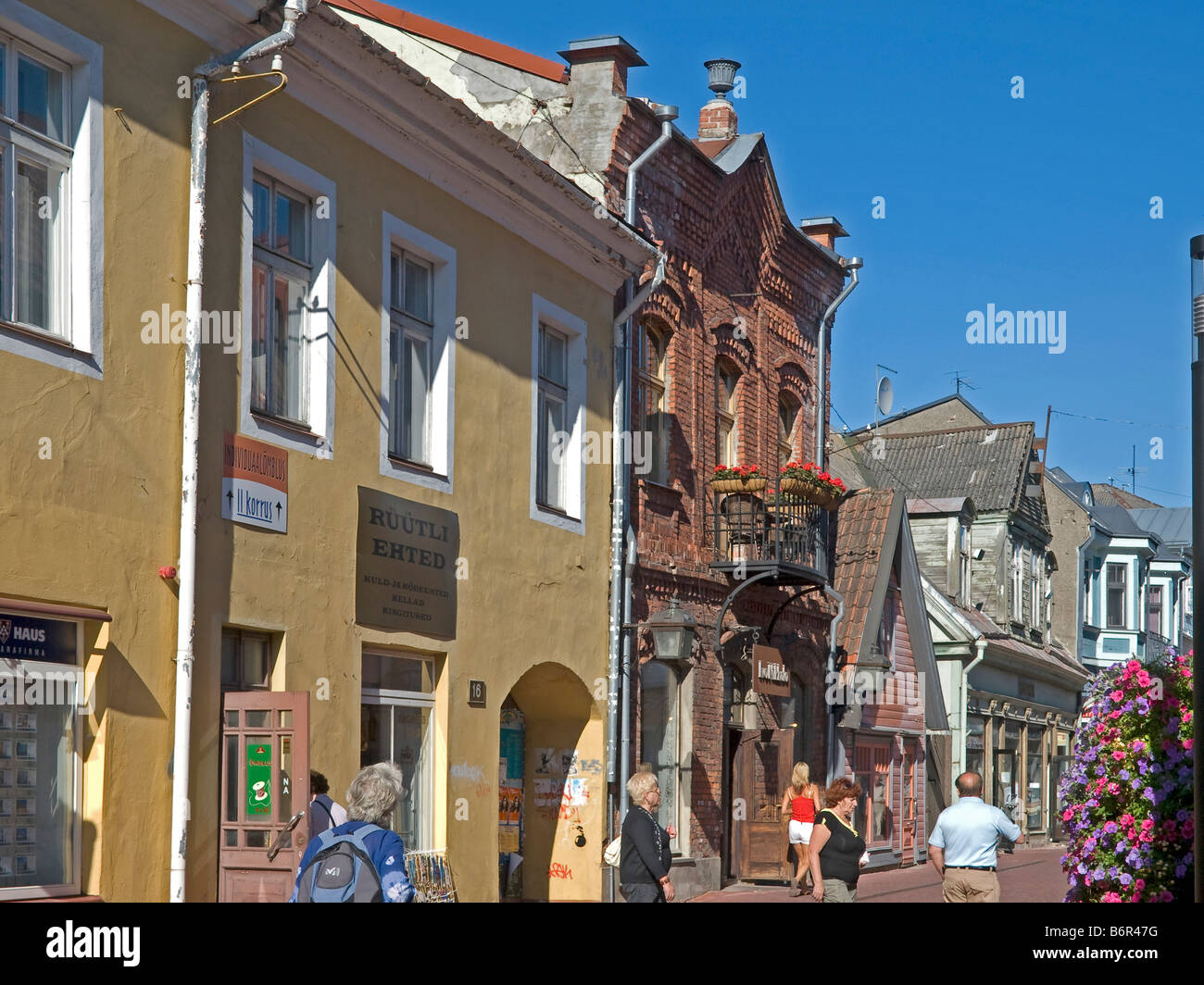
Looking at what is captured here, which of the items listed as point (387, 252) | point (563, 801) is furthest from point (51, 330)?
point (563, 801)

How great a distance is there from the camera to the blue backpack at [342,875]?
6359mm

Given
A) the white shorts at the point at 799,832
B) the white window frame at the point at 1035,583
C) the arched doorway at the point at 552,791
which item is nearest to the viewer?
the arched doorway at the point at 552,791

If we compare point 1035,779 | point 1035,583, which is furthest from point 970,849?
point 1035,583

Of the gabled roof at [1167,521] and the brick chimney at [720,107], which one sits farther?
the gabled roof at [1167,521]

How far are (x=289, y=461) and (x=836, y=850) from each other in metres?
4.59

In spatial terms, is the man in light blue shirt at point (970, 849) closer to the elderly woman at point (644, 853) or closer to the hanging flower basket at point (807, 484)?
the elderly woman at point (644, 853)

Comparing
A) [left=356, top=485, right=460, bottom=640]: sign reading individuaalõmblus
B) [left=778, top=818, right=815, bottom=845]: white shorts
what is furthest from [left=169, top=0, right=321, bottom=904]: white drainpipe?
[left=778, top=818, right=815, bottom=845]: white shorts

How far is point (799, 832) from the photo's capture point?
16.5 metres

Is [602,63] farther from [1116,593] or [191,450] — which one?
[1116,593]

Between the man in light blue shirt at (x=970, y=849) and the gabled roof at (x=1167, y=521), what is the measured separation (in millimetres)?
48656

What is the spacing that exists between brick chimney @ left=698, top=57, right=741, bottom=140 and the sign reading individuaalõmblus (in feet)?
34.4

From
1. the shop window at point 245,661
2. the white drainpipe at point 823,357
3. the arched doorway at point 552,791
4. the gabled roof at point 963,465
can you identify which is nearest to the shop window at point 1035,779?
the gabled roof at point 963,465

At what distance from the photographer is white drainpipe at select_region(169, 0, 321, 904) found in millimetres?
9664

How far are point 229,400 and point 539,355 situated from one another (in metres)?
5.46
